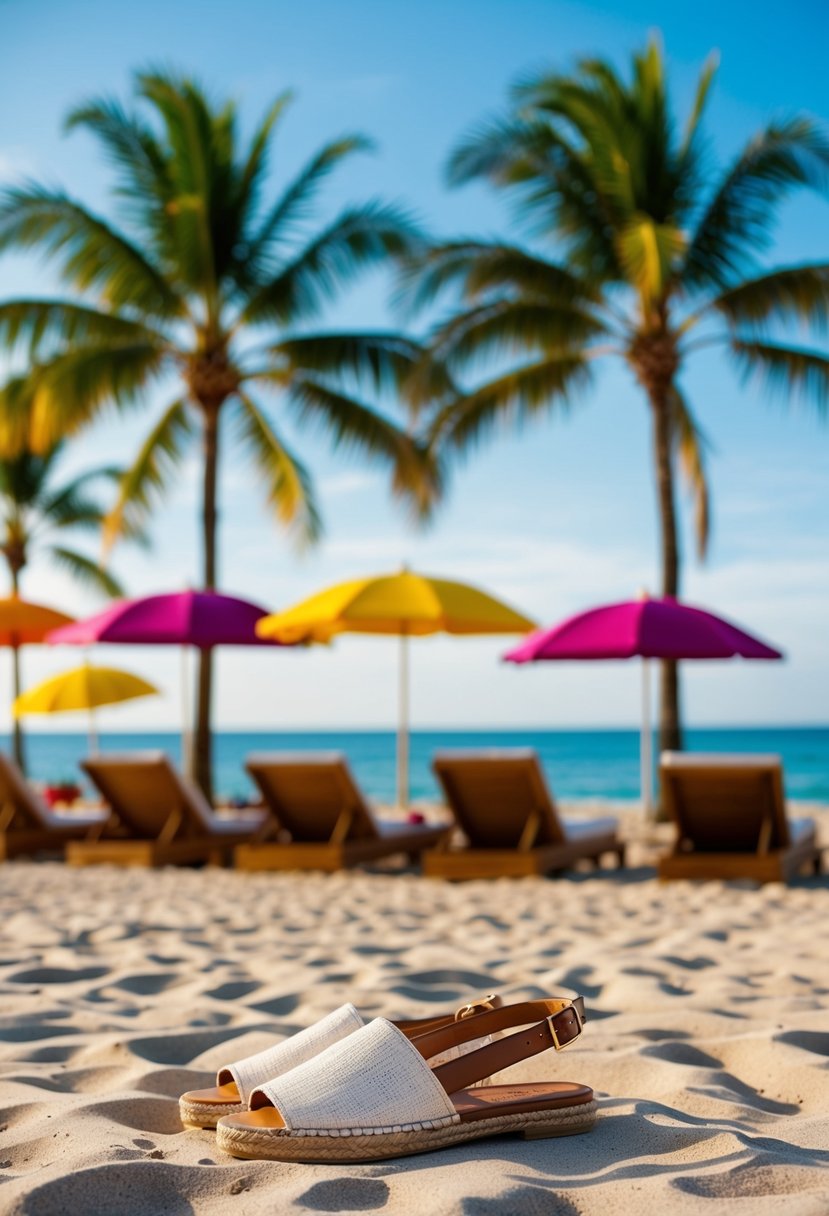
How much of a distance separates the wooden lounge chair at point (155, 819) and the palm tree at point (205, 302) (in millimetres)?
4461

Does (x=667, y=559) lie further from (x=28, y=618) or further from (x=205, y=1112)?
(x=205, y=1112)

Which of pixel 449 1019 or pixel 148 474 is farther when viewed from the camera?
pixel 148 474

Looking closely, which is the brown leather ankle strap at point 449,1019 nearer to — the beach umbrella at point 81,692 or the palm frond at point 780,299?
the beach umbrella at point 81,692

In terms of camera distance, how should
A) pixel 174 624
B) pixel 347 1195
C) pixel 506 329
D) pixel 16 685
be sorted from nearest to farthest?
pixel 347 1195 → pixel 174 624 → pixel 506 329 → pixel 16 685

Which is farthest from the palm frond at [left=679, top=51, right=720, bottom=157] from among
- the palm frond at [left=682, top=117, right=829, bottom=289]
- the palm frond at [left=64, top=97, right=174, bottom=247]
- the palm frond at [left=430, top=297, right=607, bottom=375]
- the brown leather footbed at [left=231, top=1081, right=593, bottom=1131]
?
the brown leather footbed at [left=231, top=1081, right=593, bottom=1131]

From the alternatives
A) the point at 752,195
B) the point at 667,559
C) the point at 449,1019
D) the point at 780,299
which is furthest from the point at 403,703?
the point at 449,1019

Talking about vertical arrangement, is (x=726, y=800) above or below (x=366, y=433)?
below

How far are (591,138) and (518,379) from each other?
2586 mm

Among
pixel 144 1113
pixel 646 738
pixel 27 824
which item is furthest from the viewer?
pixel 646 738

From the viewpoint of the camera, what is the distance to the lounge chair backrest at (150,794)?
8.27m

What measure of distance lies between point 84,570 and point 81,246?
1002cm

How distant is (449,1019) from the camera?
2.38 m

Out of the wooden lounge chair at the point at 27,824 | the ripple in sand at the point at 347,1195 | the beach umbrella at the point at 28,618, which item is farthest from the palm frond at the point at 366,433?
the ripple in sand at the point at 347,1195

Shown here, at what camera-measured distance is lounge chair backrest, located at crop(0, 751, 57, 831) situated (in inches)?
356
